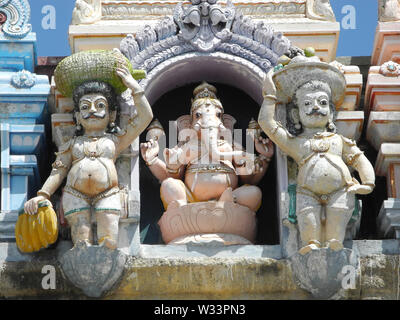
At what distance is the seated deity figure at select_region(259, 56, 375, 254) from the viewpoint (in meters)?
16.8

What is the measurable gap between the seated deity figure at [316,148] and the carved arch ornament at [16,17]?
326 cm

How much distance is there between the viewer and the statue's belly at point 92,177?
17.0 metres

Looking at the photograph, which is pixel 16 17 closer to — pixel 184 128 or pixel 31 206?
pixel 184 128

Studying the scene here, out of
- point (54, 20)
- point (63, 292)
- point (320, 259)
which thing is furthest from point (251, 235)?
point (54, 20)

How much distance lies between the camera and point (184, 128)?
18.4 meters

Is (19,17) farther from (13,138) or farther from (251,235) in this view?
(251,235)

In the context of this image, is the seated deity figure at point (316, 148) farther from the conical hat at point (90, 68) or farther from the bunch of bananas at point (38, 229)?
the bunch of bananas at point (38, 229)

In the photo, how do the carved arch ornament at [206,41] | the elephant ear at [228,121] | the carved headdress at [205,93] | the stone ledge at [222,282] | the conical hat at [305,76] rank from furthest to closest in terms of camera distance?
the elephant ear at [228,121], the carved headdress at [205,93], the carved arch ornament at [206,41], the conical hat at [305,76], the stone ledge at [222,282]

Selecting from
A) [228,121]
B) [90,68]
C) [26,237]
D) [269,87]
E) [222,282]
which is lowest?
[222,282]

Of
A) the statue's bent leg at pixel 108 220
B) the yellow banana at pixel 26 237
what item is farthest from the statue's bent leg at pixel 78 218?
the yellow banana at pixel 26 237

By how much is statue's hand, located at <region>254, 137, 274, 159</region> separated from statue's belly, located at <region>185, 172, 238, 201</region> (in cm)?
55

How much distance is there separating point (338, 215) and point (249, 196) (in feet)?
4.18

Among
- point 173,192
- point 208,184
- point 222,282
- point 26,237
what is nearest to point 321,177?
point 208,184

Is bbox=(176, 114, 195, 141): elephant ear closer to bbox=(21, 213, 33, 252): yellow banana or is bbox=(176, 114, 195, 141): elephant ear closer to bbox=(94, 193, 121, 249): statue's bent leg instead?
bbox=(94, 193, 121, 249): statue's bent leg
